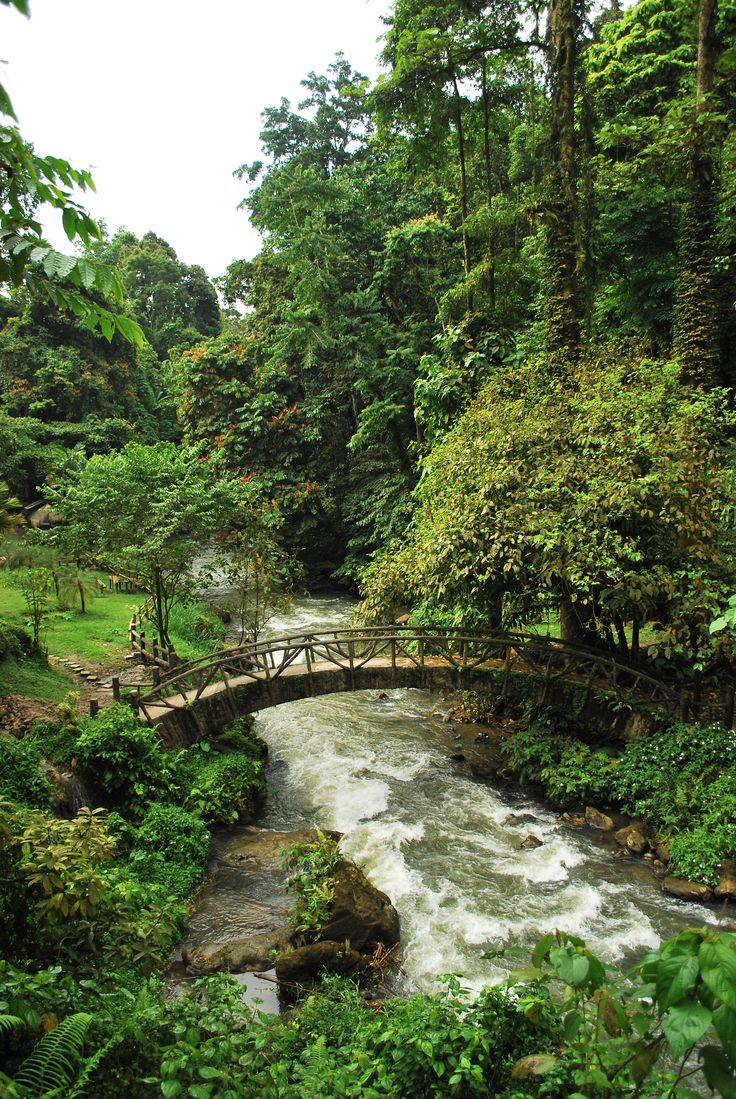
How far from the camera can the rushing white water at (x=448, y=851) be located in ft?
24.3

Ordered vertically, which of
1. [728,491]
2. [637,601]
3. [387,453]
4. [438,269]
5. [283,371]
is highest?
[438,269]

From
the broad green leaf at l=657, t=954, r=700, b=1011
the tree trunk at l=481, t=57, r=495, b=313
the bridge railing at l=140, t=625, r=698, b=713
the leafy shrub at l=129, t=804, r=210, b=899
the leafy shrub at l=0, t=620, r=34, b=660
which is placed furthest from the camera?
the tree trunk at l=481, t=57, r=495, b=313

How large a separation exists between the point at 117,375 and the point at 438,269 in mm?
17881

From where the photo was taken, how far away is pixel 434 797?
1057 centimetres

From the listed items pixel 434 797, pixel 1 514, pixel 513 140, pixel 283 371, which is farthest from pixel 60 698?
pixel 513 140

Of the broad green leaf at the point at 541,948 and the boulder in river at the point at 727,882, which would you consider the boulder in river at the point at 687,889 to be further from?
the broad green leaf at the point at 541,948

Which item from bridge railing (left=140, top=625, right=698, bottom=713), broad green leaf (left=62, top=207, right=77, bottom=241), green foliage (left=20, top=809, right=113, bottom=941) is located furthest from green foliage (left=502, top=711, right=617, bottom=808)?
broad green leaf (left=62, top=207, right=77, bottom=241)

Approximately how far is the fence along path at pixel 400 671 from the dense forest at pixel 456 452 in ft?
2.12

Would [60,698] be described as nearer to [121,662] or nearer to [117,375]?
[121,662]

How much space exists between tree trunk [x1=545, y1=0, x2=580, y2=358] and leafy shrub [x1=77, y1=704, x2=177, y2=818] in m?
10.6

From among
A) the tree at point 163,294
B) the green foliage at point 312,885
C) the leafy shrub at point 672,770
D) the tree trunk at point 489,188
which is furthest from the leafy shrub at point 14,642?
the tree at point 163,294

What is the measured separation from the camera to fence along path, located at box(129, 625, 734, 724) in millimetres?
10359

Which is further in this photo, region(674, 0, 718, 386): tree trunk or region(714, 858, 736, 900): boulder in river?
region(674, 0, 718, 386): tree trunk

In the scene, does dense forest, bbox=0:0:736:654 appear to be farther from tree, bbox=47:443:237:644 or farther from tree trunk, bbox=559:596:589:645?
tree, bbox=47:443:237:644
